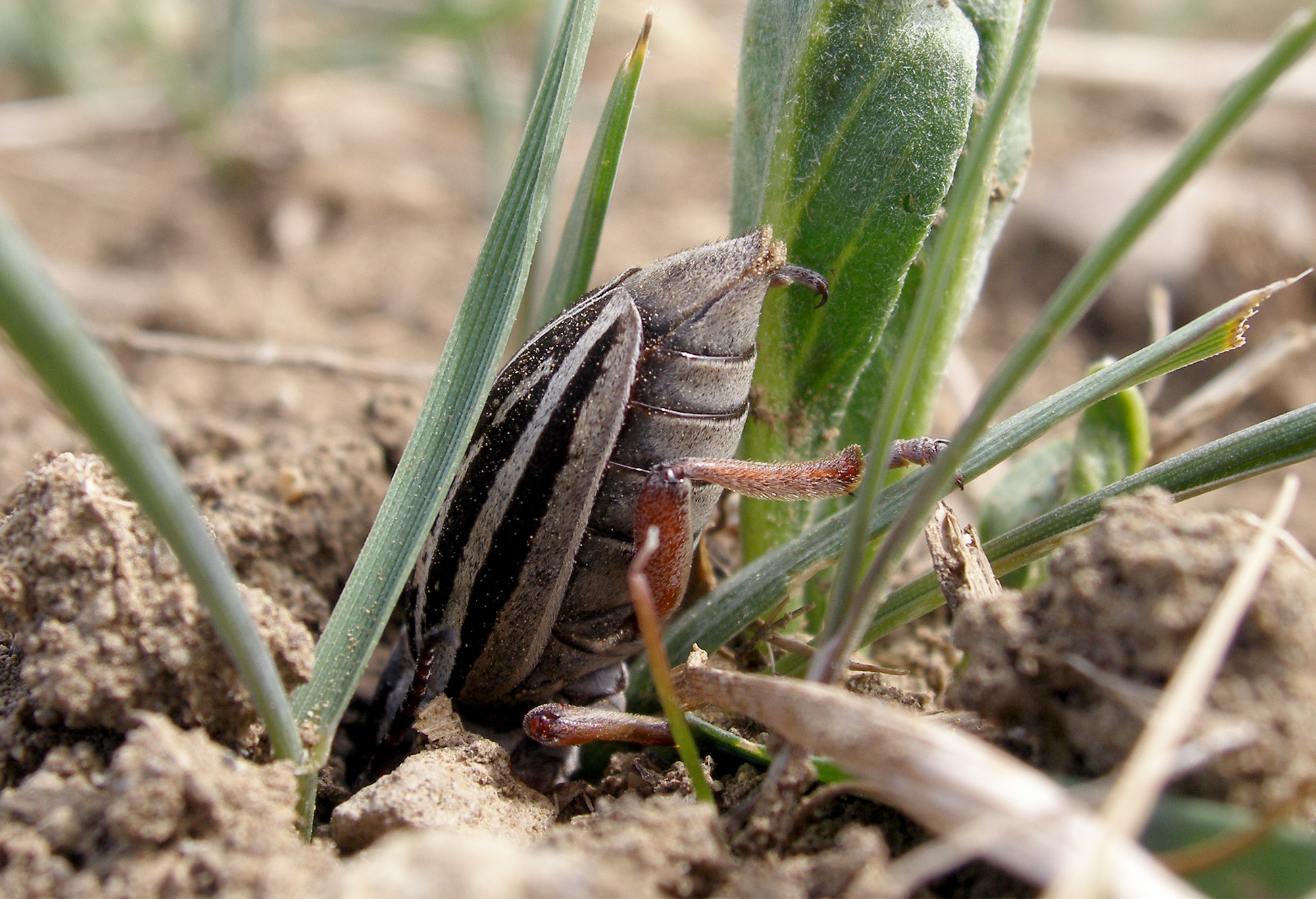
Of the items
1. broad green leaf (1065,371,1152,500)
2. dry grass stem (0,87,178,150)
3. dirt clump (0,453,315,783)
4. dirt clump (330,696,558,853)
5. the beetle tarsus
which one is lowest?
dirt clump (330,696,558,853)

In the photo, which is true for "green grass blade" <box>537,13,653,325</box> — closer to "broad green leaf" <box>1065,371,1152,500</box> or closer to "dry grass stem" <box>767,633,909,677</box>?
"dry grass stem" <box>767,633,909,677</box>

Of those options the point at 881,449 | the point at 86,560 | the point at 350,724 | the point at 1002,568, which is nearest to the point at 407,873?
the point at 881,449

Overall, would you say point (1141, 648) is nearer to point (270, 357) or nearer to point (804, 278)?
point (804, 278)

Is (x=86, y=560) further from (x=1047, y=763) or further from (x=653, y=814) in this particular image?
(x=1047, y=763)

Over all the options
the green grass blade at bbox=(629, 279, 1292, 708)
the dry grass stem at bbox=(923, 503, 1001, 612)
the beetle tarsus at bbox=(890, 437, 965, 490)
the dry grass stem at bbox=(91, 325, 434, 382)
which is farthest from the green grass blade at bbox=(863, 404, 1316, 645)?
the dry grass stem at bbox=(91, 325, 434, 382)

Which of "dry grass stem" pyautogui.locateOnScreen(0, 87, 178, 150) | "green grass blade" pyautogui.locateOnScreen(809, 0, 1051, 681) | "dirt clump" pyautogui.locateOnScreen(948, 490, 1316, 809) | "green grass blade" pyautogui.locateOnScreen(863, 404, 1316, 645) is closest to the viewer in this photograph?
"dirt clump" pyautogui.locateOnScreen(948, 490, 1316, 809)

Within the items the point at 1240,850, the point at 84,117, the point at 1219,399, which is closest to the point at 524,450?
the point at 1240,850

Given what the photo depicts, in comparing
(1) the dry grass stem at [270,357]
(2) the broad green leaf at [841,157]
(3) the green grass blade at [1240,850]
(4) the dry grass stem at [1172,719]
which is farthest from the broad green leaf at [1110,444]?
(1) the dry grass stem at [270,357]
